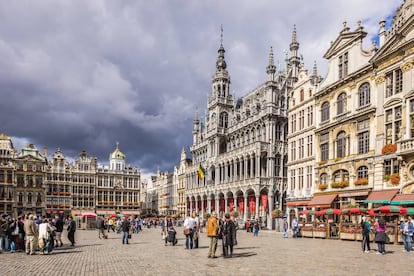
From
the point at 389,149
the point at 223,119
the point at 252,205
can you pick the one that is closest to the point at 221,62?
the point at 223,119

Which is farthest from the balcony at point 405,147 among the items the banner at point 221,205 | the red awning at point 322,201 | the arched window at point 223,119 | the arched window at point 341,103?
the arched window at point 223,119

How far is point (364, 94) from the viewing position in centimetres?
3381

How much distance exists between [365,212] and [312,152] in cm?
1296

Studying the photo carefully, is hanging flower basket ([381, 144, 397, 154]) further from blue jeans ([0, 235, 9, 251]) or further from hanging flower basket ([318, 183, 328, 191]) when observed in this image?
blue jeans ([0, 235, 9, 251])

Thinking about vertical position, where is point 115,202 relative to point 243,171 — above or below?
below

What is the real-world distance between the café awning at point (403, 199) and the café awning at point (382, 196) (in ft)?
1.06

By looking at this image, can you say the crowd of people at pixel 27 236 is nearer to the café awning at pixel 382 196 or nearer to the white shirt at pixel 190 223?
the white shirt at pixel 190 223

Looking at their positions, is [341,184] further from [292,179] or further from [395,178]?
[292,179]

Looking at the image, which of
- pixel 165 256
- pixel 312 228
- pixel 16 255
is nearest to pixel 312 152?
pixel 312 228

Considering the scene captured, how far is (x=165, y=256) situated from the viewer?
698 inches

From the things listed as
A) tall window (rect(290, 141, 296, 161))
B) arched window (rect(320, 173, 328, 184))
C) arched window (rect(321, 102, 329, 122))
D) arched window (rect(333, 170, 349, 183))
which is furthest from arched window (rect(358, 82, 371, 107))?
tall window (rect(290, 141, 296, 161))

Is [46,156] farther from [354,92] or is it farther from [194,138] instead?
[354,92]

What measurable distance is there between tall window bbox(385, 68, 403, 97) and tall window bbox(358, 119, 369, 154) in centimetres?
322

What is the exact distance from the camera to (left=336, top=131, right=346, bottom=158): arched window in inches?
1412
